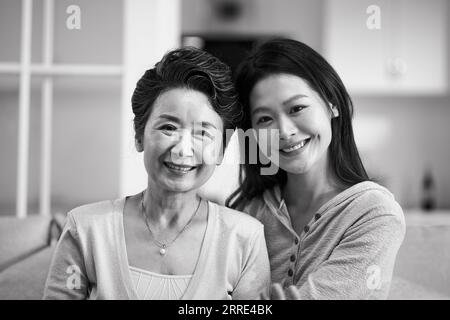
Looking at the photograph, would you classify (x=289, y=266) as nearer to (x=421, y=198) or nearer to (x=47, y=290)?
(x=47, y=290)

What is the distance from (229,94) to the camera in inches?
27.8

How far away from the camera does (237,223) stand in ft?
2.32

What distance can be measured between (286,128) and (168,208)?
0.64 ft

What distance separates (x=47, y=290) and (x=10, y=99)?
2.37 ft

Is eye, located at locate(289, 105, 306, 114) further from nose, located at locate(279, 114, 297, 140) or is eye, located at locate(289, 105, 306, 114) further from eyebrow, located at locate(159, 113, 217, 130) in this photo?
eyebrow, located at locate(159, 113, 217, 130)

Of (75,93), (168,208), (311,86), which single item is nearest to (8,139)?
(75,93)

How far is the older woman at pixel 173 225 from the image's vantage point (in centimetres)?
66

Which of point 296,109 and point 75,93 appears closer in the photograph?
point 296,109

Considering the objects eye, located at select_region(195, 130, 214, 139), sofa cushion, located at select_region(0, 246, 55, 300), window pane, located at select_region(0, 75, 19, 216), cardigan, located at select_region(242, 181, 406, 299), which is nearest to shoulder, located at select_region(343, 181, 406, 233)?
cardigan, located at select_region(242, 181, 406, 299)

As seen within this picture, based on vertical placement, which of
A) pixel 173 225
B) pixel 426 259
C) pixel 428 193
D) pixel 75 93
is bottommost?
pixel 428 193

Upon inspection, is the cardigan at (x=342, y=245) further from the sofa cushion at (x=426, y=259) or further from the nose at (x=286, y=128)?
the sofa cushion at (x=426, y=259)

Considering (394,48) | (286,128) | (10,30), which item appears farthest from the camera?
(394,48)

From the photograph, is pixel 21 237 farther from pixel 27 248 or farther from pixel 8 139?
pixel 8 139

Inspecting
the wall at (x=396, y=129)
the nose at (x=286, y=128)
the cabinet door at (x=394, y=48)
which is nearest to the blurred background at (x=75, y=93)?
the nose at (x=286, y=128)
